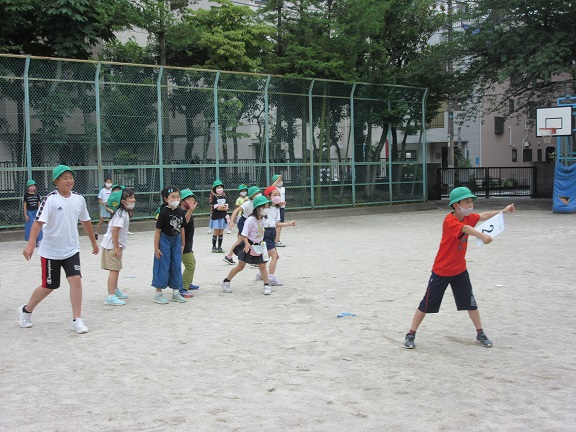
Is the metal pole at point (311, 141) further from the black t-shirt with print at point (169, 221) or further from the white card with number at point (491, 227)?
the white card with number at point (491, 227)

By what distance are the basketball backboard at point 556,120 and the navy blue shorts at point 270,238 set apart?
1776cm

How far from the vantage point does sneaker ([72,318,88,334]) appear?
23.9 feet

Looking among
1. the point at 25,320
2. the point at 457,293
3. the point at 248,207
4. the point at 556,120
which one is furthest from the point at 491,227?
the point at 556,120

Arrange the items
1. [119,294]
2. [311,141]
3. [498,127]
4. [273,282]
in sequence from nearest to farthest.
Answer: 1. [119,294]
2. [273,282]
3. [311,141]
4. [498,127]

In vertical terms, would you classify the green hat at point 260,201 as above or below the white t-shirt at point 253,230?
above

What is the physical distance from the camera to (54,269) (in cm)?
730

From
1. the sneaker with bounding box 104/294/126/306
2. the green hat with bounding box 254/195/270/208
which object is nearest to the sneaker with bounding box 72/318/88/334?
the sneaker with bounding box 104/294/126/306

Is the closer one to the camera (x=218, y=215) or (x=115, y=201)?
→ (x=115, y=201)

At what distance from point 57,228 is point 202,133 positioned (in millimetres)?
13762

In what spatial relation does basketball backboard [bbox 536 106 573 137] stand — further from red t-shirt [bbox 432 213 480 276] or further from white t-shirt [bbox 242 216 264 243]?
red t-shirt [bbox 432 213 480 276]

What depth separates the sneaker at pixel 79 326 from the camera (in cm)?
729

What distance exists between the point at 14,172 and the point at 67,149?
158 centimetres

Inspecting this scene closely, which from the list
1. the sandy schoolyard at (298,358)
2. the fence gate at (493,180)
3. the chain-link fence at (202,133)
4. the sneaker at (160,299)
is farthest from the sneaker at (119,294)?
the fence gate at (493,180)

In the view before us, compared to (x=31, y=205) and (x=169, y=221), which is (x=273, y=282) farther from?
(x=31, y=205)
